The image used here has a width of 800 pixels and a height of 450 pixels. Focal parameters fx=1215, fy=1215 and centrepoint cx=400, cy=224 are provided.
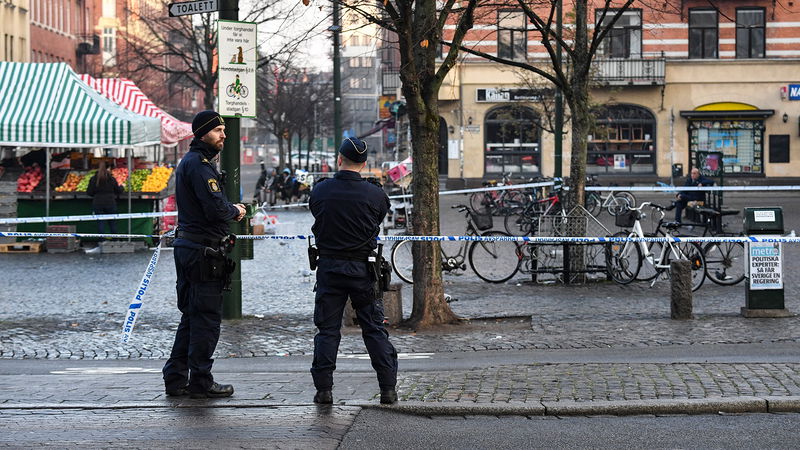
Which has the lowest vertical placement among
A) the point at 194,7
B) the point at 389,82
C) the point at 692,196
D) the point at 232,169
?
the point at 692,196

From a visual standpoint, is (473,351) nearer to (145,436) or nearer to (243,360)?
(243,360)

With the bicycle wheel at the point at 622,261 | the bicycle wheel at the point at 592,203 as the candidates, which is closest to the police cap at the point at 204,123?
the bicycle wheel at the point at 622,261

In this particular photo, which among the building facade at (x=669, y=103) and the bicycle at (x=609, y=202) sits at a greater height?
the building facade at (x=669, y=103)

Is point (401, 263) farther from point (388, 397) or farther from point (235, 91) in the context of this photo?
point (388, 397)

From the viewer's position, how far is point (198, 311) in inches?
306

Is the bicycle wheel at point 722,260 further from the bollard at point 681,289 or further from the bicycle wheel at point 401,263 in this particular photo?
the bicycle wheel at point 401,263

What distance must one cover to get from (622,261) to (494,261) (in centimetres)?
187

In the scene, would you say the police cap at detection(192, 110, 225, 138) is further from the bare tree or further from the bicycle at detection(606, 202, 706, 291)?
the bicycle at detection(606, 202, 706, 291)

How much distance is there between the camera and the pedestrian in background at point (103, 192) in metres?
23.7

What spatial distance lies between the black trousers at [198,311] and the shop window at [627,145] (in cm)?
4133

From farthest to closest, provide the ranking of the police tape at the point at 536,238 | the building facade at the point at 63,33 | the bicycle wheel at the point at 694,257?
the building facade at the point at 63,33 < the bicycle wheel at the point at 694,257 < the police tape at the point at 536,238

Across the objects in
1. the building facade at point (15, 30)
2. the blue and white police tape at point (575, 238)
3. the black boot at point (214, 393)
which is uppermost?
the building facade at point (15, 30)

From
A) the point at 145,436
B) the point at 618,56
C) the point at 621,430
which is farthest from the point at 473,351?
the point at 618,56

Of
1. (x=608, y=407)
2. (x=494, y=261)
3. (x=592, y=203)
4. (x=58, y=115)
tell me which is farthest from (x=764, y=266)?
(x=592, y=203)
